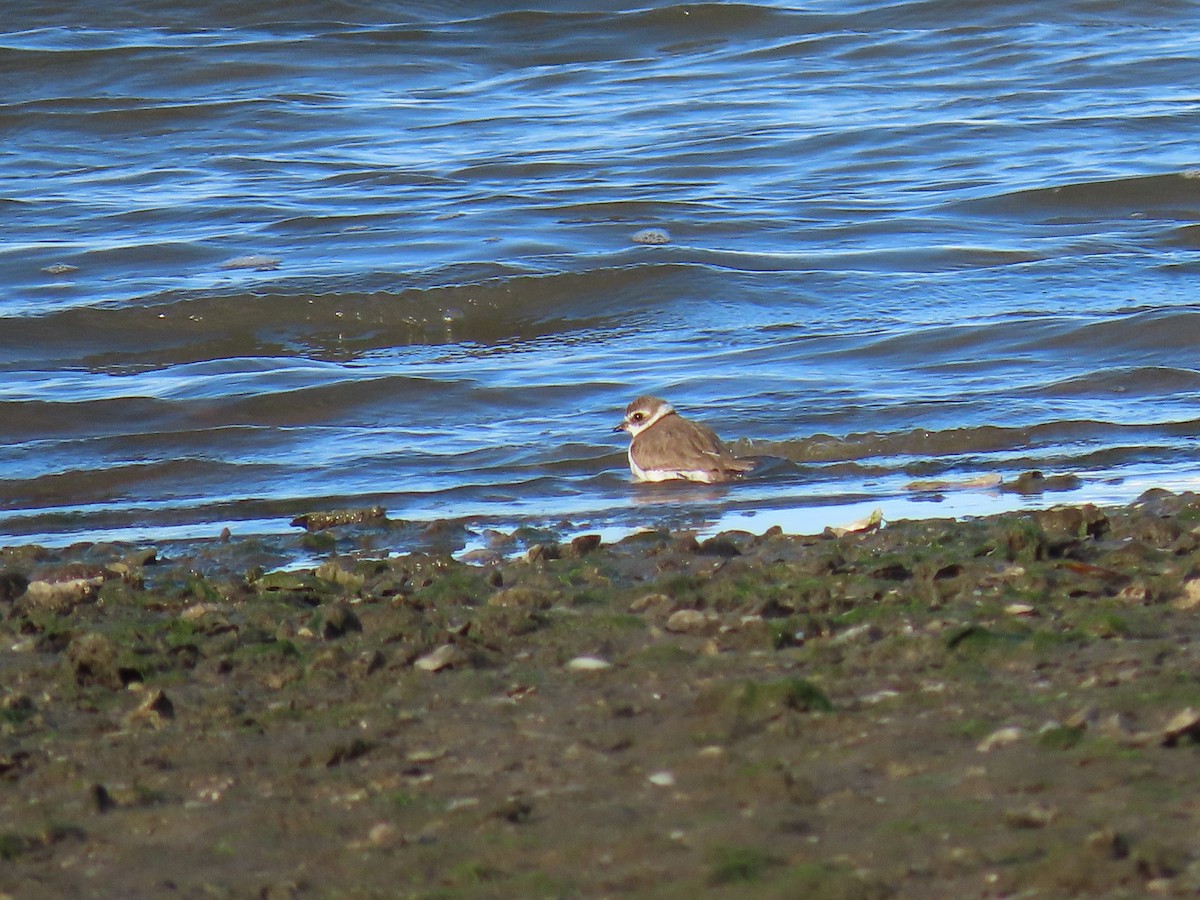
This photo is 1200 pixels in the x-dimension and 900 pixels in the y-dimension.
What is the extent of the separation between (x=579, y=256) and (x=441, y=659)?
873cm

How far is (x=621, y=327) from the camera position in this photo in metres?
11.2

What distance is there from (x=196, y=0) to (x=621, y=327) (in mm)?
12819

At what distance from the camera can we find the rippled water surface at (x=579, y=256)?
7941mm

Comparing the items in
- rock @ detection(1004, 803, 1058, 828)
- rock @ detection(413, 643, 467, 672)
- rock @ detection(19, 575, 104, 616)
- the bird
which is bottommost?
the bird

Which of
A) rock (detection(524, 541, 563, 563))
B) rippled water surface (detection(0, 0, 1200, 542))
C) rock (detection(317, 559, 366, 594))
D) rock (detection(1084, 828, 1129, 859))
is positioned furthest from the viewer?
rippled water surface (detection(0, 0, 1200, 542))

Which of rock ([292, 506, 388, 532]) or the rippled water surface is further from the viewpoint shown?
the rippled water surface

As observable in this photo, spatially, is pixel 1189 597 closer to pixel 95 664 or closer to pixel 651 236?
pixel 95 664

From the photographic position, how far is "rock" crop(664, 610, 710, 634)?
4188 millimetres

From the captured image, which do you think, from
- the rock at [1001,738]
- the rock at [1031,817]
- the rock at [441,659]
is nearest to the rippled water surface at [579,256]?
the rock at [441,659]

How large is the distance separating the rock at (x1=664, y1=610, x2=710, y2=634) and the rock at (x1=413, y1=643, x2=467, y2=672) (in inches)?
20.0

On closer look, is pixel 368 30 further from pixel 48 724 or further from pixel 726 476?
pixel 48 724

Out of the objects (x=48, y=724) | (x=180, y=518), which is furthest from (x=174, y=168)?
(x=48, y=724)

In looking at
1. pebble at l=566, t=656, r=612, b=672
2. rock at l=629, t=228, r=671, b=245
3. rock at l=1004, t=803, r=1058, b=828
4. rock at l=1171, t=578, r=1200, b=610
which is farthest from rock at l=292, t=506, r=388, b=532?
rock at l=629, t=228, r=671, b=245

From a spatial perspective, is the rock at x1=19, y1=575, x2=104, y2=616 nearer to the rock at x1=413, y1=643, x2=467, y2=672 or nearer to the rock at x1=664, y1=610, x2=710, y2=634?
the rock at x1=413, y1=643, x2=467, y2=672
